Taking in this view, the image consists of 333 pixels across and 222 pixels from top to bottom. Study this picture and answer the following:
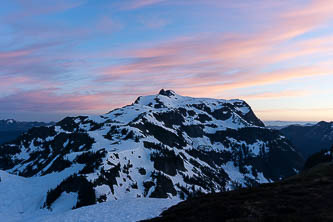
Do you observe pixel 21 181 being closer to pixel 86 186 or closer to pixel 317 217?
pixel 86 186

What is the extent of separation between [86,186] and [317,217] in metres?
146

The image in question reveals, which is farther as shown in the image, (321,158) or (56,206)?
(56,206)

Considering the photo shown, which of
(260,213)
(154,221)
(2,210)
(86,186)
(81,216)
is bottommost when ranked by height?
(2,210)

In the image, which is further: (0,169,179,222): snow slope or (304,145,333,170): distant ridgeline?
(304,145,333,170): distant ridgeline

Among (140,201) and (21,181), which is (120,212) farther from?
(21,181)

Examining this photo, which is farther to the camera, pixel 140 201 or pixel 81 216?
pixel 140 201

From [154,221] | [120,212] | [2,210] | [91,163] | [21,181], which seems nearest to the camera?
[154,221]

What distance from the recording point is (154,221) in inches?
1134

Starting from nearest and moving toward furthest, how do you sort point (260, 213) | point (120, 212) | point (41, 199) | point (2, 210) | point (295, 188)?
point (260, 213), point (295, 188), point (120, 212), point (2, 210), point (41, 199)

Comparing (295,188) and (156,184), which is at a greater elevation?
(295,188)

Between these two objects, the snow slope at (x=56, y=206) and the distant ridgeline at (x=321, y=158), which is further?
the distant ridgeline at (x=321, y=158)

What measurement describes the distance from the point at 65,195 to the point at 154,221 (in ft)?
472

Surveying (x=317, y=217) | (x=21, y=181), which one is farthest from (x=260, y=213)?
(x=21, y=181)

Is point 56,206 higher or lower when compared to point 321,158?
lower
